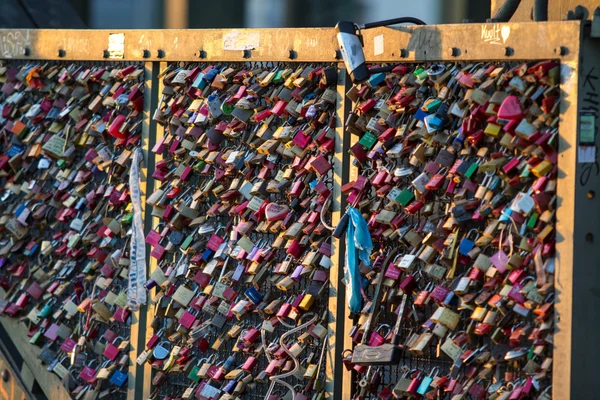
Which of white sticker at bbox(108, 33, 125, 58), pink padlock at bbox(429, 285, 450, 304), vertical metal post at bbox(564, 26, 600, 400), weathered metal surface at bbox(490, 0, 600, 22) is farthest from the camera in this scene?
white sticker at bbox(108, 33, 125, 58)

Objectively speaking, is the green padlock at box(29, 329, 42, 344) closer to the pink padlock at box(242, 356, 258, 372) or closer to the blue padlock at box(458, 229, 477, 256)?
the pink padlock at box(242, 356, 258, 372)

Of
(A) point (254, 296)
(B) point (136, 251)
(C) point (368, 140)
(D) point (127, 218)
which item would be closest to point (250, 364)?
(A) point (254, 296)

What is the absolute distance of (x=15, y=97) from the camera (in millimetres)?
6039

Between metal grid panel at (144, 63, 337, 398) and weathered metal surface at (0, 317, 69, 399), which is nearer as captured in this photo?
metal grid panel at (144, 63, 337, 398)

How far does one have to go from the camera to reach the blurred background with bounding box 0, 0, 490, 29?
22.6ft

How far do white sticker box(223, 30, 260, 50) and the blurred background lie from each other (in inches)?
82.1

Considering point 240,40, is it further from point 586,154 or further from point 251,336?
point 586,154

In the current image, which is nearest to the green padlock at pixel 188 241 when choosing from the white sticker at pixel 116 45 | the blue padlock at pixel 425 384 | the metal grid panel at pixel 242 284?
the metal grid panel at pixel 242 284

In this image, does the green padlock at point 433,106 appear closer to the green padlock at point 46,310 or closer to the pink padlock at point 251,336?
the pink padlock at point 251,336

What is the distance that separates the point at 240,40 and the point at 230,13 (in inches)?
116

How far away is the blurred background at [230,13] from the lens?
22.6ft

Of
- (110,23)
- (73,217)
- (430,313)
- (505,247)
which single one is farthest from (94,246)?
(110,23)

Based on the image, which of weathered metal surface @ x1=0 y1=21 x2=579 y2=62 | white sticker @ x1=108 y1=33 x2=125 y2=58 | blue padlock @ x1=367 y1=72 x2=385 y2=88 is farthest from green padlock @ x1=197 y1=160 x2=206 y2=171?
blue padlock @ x1=367 y1=72 x2=385 y2=88

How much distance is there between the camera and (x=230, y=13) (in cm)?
798
